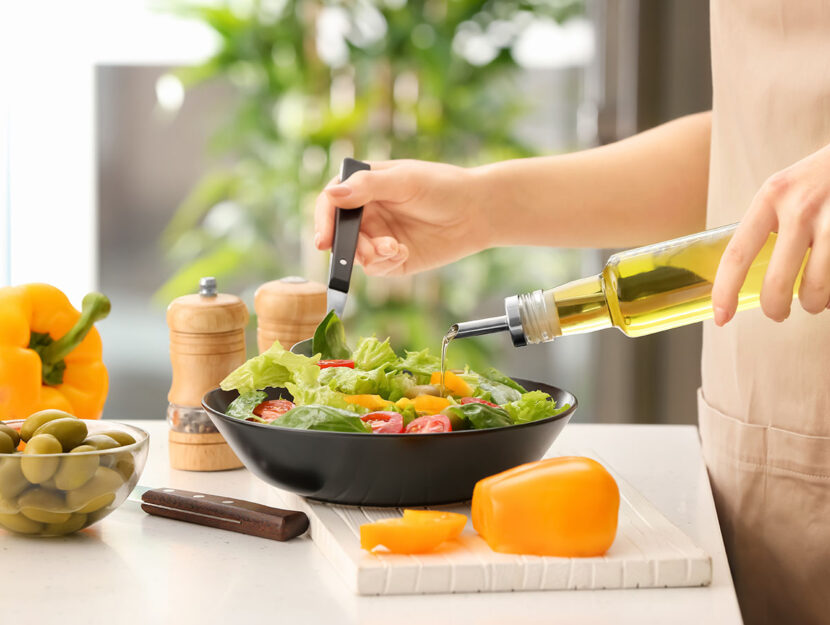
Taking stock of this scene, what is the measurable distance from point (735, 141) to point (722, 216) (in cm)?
9

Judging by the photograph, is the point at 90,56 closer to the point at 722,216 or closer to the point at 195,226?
the point at 195,226

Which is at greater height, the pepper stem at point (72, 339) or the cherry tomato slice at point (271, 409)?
the pepper stem at point (72, 339)

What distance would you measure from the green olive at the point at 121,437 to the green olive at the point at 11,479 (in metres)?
0.10

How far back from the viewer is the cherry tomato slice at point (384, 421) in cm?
92

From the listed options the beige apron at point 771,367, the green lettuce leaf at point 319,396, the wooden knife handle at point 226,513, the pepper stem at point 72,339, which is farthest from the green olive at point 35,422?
the beige apron at point 771,367

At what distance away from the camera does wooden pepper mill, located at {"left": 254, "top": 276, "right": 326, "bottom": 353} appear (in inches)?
48.2

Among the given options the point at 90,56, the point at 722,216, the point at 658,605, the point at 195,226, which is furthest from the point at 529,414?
the point at 90,56

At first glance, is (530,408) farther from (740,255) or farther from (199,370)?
(199,370)

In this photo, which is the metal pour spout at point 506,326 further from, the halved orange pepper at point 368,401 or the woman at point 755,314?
the woman at point 755,314

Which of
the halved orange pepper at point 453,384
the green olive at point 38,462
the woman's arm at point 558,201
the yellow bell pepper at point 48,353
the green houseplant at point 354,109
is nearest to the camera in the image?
the green olive at point 38,462

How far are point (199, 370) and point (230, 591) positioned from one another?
42cm

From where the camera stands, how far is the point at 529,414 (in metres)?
0.99

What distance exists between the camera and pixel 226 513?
93 centimetres

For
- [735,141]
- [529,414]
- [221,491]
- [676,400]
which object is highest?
[735,141]
